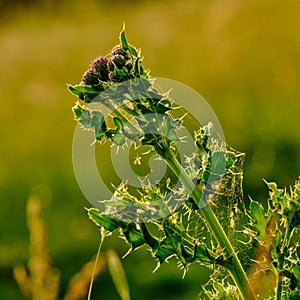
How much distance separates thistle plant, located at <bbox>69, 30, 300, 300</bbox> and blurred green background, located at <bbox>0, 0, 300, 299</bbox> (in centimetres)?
388

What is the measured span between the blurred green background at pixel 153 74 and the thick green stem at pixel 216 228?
392 cm

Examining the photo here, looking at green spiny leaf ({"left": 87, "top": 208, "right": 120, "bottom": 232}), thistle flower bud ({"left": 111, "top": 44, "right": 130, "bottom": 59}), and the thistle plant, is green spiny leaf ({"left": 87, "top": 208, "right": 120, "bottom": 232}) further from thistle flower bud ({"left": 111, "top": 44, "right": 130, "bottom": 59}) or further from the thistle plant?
thistle flower bud ({"left": 111, "top": 44, "right": 130, "bottom": 59})

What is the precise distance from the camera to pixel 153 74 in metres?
8.20

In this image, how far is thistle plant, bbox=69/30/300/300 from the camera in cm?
126

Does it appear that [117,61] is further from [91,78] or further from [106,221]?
[106,221]

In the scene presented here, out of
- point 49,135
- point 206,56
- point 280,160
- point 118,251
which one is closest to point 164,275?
point 118,251

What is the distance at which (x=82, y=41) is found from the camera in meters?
9.98

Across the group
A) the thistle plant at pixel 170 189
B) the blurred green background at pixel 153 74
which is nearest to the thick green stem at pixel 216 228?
the thistle plant at pixel 170 189

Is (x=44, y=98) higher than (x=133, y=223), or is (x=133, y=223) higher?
(x=44, y=98)

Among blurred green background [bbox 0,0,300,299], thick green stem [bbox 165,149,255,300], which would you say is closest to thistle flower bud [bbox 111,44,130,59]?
thick green stem [bbox 165,149,255,300]

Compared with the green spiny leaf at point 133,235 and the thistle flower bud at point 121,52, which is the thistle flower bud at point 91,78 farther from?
the green spiny leaf at point 133,235

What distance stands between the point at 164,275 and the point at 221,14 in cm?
444

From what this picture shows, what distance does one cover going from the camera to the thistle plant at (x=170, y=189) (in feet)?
4.14

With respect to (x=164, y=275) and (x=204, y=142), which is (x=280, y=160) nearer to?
(x=164, y=275)
